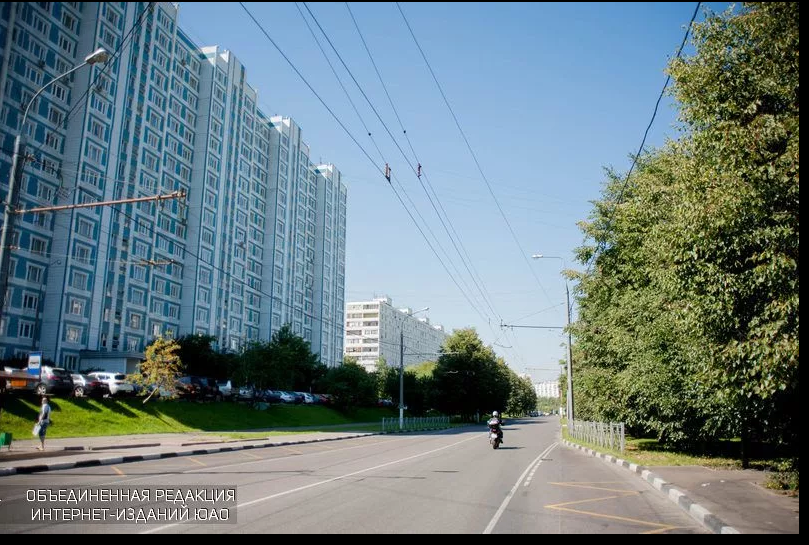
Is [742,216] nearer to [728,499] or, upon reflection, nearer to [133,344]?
[728,499]

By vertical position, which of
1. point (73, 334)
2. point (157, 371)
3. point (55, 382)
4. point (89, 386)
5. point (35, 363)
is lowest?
point (89, 386)

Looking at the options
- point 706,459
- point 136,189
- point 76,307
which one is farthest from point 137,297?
point 706,459

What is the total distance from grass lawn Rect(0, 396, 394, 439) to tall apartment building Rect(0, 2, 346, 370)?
1070 cm

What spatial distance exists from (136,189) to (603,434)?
5169 cm

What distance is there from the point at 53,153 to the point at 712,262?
54622 millimetres

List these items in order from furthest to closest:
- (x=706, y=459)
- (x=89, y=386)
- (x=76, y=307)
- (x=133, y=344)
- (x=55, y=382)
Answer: (x=133, y=344) < (x=76, y=307) < (x=89, y=386) < (x=55, y=382) < (x=706, y=459)

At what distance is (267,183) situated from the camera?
86438 millimetres

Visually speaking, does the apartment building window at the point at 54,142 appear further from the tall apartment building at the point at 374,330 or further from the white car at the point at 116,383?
the tall apartment building at the point at 374,330

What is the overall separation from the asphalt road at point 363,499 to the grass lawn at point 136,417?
12930 millimetres

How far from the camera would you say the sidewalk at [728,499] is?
7727 millimetres

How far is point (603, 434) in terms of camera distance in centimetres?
2572

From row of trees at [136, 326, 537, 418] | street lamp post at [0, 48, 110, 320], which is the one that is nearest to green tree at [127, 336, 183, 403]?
row of trees at [136, 326, 537, 418]

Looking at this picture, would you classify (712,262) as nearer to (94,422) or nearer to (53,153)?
(94,422)

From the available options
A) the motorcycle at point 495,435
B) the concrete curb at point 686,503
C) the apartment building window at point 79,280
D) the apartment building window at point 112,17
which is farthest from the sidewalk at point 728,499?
the apartment building window at point 112,17
